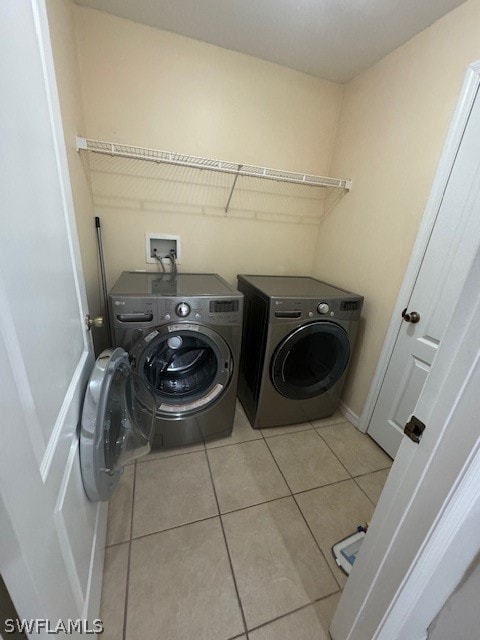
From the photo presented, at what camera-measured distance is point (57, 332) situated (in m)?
0.65

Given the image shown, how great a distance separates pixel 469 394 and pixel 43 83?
1.22 meters

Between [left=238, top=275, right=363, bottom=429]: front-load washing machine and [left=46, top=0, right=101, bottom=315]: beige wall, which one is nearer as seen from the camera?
[left=46, top=0, right=101, bottom=315]: beige wall

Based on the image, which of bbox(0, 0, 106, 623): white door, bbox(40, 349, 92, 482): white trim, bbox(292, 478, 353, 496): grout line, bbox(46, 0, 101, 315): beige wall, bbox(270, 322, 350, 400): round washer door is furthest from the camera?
bbox(270, 322, 350, 400): round washer door

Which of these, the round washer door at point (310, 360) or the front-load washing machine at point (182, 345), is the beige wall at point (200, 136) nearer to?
the front-load washing machine at point (182, 345)

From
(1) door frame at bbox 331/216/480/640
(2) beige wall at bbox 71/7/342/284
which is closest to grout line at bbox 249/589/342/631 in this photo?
(1) door frame at bbox 331/216/480/640

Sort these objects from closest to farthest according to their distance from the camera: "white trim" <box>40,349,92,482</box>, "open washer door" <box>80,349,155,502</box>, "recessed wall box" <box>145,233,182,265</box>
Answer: "white trim" <box>40,349,92,482</box>, "open washer door" <box>80,349,155,502</box>, "recessed wall box" <box>145,233,182,265</box>

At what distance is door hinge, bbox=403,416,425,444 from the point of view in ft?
1.90

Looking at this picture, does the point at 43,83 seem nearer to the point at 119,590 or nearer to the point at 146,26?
the point at 146,26

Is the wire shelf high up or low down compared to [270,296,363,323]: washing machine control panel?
up

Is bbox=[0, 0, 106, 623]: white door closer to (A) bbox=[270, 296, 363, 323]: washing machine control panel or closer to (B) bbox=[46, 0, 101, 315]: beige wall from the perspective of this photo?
(B) bbox=[46, 0, 101, 315]: beige wall

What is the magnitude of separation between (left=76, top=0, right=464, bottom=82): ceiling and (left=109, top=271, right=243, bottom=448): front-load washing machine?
55.6 inches

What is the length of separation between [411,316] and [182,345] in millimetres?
1351

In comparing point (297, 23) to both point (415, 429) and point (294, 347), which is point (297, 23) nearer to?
point (294, 347)

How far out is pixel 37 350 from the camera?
53cm
